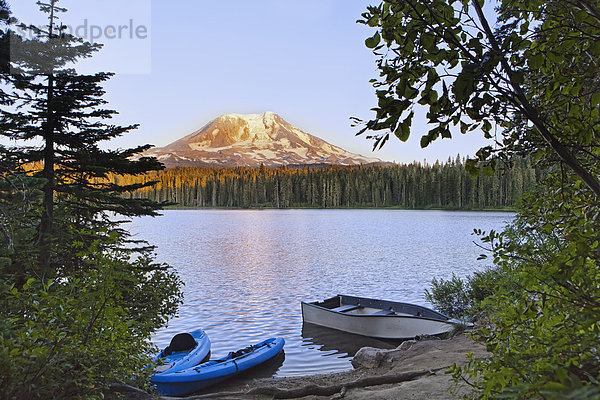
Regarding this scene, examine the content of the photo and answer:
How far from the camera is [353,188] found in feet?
511

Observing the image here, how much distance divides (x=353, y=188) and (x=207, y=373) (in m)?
145

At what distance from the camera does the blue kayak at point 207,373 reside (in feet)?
39.0

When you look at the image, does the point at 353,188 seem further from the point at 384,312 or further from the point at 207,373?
the point at 207,373

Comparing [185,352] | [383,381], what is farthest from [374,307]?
[383,381]

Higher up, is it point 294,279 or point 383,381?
point 383,381

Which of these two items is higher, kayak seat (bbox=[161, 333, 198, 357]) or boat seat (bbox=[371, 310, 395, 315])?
boat seat (bbox=[371, 310, 395, 315])

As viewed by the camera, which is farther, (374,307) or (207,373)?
(374,307)

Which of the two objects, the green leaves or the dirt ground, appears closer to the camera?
the green leaves

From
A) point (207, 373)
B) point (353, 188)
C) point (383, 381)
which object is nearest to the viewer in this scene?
point (383, 381)

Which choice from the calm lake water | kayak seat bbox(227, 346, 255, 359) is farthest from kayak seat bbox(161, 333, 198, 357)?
kayak seat bbox(227, 346, 255, 359)

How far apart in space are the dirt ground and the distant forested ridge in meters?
109

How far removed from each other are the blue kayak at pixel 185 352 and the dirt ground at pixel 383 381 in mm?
1462

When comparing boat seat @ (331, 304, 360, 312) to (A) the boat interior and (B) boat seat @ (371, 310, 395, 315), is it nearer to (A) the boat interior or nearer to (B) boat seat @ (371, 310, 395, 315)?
(A) the boat interior

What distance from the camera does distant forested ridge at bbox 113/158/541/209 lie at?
124m
